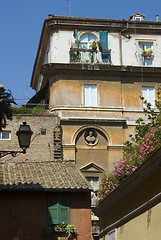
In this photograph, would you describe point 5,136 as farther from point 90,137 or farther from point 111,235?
point 111,235

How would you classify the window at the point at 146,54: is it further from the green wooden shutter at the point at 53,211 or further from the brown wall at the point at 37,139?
the green wooden shutter at the point at 53,211

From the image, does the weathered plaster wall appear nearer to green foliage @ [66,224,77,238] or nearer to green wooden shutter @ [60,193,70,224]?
green wooden shutter @ [60,193,70,224]

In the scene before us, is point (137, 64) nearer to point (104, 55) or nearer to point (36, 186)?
point (104, 55)

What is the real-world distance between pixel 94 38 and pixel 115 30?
1.65 meters

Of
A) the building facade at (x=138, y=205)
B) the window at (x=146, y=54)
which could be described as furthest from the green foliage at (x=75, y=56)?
the building facade at (x=138, y=205)

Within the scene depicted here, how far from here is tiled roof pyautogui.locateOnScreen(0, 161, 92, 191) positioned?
24.5 meters

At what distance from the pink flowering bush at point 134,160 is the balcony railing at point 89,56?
753 inches

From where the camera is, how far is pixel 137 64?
40.4 meters

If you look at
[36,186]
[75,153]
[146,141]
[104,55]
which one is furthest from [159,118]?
[104,55]

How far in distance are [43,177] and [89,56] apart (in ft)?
50.7

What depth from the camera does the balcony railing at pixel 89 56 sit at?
129ft

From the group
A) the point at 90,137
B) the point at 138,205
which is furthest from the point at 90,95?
the point at 138,205

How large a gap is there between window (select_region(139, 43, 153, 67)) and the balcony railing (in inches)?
91.9

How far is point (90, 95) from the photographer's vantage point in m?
39.4
